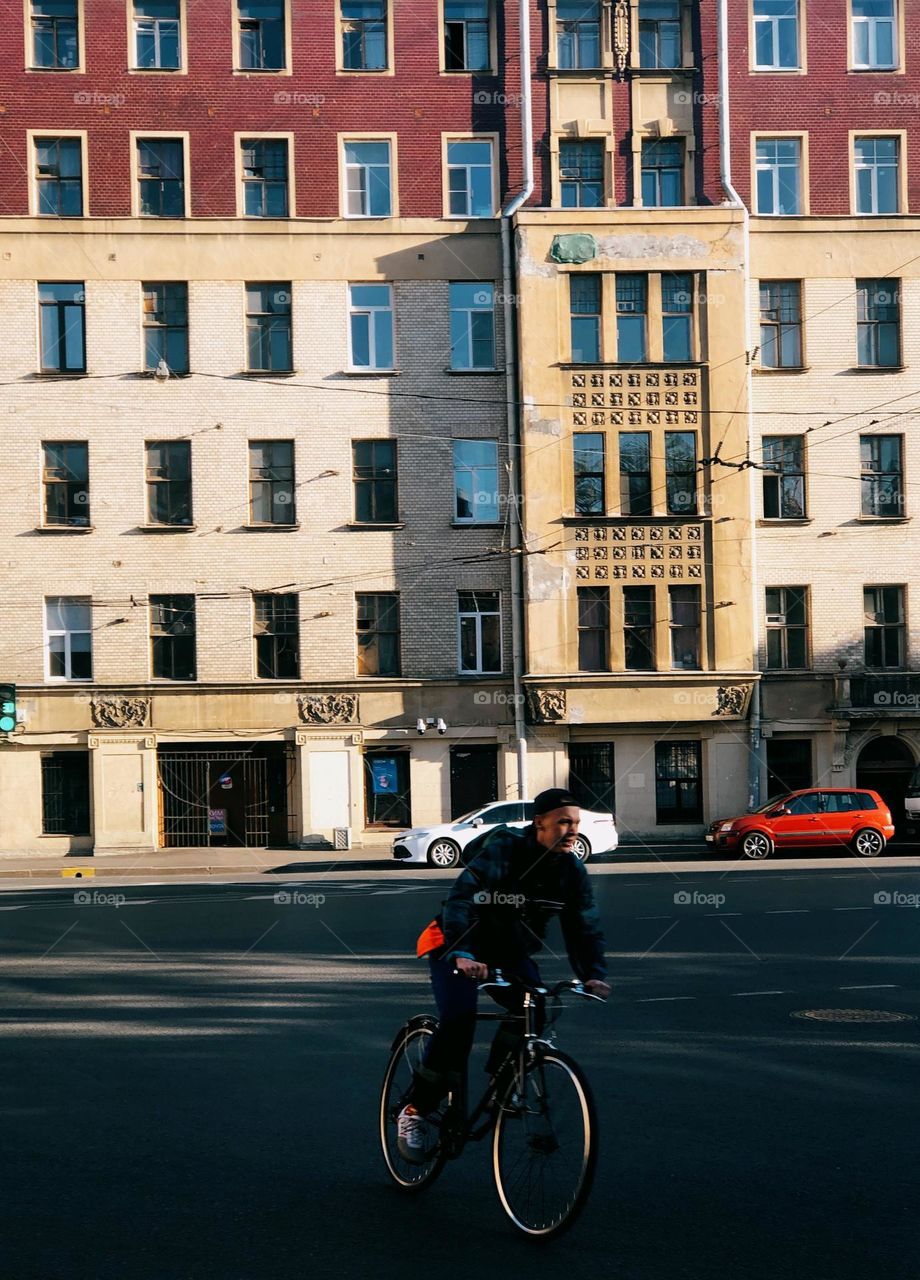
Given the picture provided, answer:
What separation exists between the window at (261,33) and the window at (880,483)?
17.0 m

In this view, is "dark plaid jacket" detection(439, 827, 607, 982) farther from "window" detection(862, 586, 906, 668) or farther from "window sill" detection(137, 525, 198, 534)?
"window" detection(862, 586, 906, 668)

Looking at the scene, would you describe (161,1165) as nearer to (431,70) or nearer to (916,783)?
(916,783)

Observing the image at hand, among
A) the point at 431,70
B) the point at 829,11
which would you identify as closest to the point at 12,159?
the point at 431,70

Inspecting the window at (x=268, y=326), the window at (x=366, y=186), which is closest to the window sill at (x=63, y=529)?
the window at (x=268, y=326)

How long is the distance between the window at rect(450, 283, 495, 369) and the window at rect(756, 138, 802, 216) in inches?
281

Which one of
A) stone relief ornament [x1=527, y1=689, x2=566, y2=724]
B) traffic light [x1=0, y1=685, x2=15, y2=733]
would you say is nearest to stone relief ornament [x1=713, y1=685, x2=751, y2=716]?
stone relief ornament [x1=527, y1=689, x2=566, y2=724]

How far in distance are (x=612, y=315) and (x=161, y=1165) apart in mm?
32103

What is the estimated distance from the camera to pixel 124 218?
37531 mm

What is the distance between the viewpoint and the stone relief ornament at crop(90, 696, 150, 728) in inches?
1468

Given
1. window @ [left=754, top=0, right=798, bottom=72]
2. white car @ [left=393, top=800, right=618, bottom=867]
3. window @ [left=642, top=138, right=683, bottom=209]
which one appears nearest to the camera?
white car @ [left=393, top=800, right=618, bottom=867]

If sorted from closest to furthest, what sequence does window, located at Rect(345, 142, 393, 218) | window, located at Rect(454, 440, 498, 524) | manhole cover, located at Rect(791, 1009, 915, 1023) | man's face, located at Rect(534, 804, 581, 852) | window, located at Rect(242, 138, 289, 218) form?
man's face, located at Rect(534, 804, 581, 852) → manhole cover, located at Rect(791, 1009, 915, 1023) → window, located at Rect(454, 440, 498, 524) → window, located at Rect(242, 138, 289, 218) → window, located at Rect(345, 142, 393, 218)

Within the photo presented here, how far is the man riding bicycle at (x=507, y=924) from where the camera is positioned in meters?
6.54

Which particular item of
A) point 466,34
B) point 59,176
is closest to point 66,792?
point 59,176

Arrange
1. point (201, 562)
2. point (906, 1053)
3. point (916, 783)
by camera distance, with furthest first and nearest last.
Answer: point (201, 562)
point (916, 783)
point (906, 1053)
